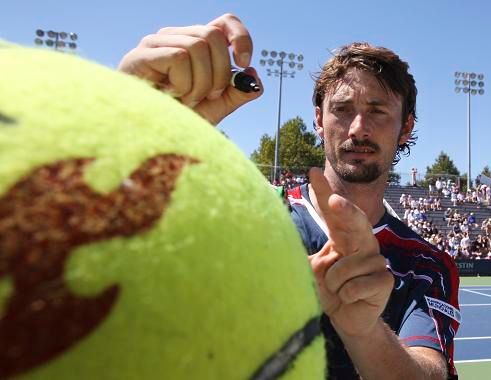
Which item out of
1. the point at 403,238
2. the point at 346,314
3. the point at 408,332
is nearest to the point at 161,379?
the point at 346,314

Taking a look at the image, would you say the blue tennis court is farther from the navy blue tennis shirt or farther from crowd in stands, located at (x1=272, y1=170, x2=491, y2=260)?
the navy blue tennis shirt

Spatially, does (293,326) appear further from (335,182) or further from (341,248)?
(335,182)

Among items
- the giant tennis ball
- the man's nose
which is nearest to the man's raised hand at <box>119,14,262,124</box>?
the giant tennis ball

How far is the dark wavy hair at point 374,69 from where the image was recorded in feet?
6.94

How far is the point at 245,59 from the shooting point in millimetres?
1225

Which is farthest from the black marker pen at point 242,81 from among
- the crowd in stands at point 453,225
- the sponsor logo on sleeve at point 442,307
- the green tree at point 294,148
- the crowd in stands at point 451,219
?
the green tree at point 294,148

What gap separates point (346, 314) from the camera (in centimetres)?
117

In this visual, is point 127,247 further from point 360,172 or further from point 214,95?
point 360,172

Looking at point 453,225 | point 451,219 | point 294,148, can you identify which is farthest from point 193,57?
point 294,148

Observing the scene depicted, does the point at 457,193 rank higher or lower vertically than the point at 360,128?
lower

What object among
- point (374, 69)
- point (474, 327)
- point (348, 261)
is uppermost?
point (374, 69)

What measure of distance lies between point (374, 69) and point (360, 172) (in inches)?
17.7

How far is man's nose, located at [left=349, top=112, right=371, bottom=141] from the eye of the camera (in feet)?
6.61

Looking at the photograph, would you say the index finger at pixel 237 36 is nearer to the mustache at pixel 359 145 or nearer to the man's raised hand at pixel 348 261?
the man's raised hand at pixel 348 261
